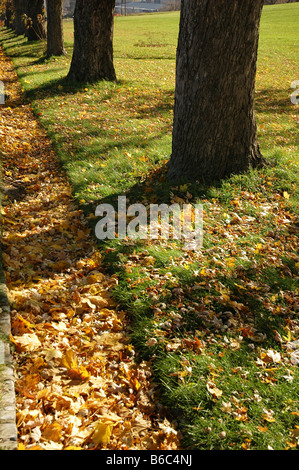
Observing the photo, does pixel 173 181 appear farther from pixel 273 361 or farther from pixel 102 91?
pixel 102 91

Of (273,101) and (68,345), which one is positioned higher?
(273,101)

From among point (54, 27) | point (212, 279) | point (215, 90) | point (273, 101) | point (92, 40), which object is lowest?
point (212, 279)

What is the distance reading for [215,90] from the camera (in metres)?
5.21

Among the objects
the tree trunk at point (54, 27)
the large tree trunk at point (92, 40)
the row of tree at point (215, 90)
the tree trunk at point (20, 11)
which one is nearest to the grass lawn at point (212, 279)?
the row of tree at point (215, 90)

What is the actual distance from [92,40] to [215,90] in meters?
6.33

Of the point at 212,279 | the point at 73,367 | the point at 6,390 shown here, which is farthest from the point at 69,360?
the point at 212,279

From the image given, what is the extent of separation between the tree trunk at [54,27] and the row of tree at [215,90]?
9.78 meters

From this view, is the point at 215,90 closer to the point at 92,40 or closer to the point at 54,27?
the point at 92,40

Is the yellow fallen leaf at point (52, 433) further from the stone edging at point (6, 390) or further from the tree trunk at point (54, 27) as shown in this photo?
the tree trunk at point (54, 27)

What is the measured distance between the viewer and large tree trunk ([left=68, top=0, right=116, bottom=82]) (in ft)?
32.9

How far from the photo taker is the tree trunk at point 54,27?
42.8 feet

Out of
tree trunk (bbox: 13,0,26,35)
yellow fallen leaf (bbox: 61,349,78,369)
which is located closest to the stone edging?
yellow fallen leaf (bbox: 61,349,78,369)

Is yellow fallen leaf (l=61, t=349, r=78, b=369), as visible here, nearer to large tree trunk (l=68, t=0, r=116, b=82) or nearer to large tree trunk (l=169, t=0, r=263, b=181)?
large tree trunk (l=169, t=0, r=263, b=181)

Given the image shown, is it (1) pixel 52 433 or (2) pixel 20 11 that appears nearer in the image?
(1) pixel 52 433
